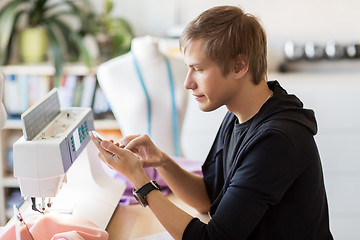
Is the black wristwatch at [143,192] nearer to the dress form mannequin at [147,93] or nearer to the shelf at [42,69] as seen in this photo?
the dress form mannequin at [147,93]

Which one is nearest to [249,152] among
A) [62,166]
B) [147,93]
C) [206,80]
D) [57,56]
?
[206,80]

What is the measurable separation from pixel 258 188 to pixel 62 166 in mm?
538

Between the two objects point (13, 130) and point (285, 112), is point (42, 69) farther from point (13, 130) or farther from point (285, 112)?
point (285, 112)

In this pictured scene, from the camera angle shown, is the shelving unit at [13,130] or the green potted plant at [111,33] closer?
the shelving unit at [13,130]

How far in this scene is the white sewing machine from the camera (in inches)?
54.2

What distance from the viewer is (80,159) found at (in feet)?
5.72

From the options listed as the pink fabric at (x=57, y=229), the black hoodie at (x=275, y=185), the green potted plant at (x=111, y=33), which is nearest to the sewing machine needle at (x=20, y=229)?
the pink fabric at (x=57, y=229)

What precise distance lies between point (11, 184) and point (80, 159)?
210 centimetres

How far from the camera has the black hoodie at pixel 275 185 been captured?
1371mm

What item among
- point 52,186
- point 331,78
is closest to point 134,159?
point 52,186

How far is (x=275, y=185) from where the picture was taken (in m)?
1.37

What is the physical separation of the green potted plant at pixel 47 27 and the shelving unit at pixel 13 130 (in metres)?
0.08

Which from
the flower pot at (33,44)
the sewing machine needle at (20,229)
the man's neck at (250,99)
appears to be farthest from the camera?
the flower pot at (33,44)

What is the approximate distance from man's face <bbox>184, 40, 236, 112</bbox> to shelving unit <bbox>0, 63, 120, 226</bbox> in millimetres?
2024
